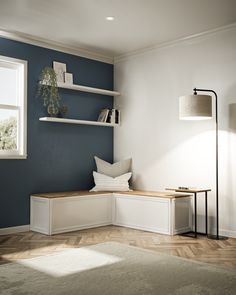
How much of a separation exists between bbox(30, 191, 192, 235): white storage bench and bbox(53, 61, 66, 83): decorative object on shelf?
170cm

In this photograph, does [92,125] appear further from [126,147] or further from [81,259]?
[81,259]

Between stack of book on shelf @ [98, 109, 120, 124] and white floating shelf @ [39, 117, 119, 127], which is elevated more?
stack of book on shelf @ [98, 109, 120, 124]

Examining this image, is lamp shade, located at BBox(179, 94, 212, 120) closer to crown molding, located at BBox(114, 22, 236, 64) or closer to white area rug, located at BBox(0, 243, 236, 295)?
crown molding, located at BBox(114, 22, 236, 64)

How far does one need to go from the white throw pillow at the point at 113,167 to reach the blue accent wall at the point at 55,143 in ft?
0.55

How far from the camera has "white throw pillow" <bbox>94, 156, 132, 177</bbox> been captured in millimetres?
6070

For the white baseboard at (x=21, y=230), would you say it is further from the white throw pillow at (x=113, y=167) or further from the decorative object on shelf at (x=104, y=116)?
the decorative object on shelf at (x=104, y=116)

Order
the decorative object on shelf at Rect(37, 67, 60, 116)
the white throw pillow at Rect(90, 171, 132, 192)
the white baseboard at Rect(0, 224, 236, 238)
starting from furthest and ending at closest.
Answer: the white throw pillow at Rect(90, 171, 132, 192) → the decorative object on shelf at Rect(37, 67, 60, 116) → the white baseboard at Rect(0, 224, 236, 238)

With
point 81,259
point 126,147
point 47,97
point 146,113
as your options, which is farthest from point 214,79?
point 81,259

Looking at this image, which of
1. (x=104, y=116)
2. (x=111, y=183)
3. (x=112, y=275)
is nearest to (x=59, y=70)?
(x=104, y=116)

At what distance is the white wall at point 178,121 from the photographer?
494cm

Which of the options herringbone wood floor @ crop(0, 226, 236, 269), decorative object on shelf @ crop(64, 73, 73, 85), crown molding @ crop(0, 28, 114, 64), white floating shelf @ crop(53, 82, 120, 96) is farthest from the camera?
decorative object on shelf @ crop(64, 73, 73, 85)

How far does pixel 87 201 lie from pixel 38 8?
262cm

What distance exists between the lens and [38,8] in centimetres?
440

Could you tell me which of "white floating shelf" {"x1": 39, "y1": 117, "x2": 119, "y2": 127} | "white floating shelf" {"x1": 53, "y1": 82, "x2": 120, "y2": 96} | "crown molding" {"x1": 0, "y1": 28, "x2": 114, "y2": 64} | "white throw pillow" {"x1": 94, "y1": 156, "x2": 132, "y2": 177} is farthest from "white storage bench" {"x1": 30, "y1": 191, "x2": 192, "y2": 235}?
"crown molding" {"x1": 0, "y1": 28, "x2": 114, "y2": 64}
